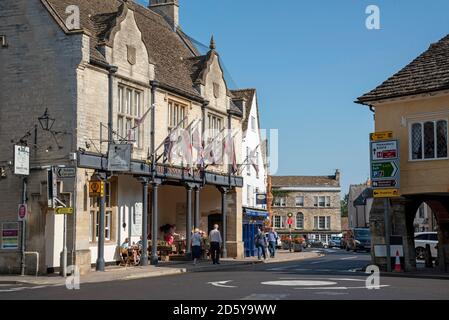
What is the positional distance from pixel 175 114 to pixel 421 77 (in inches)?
459

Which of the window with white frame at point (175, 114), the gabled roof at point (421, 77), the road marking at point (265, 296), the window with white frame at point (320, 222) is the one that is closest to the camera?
the road marking at point (265, 296)

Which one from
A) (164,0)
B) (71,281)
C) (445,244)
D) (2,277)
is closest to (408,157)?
(445,244)

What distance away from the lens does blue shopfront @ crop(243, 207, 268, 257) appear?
130 feet

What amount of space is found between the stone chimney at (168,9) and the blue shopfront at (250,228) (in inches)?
490

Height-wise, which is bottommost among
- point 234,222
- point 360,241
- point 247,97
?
point 360,241

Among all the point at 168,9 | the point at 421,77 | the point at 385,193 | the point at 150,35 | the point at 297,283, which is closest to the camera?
the point at 297,283

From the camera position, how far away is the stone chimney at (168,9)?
43.4m

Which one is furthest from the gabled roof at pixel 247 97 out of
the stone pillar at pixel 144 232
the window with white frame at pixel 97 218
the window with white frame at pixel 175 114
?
the window with white frame at pixel 97 218

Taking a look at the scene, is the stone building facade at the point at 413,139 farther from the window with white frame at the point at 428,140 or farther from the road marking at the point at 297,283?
the road marking at the point at 297,283

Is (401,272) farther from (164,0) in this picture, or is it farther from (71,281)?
(164,0)

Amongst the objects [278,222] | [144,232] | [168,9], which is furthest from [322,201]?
[144,232]

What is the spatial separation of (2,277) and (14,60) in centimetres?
836

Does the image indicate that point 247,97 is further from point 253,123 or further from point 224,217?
point 224,217

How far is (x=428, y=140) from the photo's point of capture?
2609 cm
